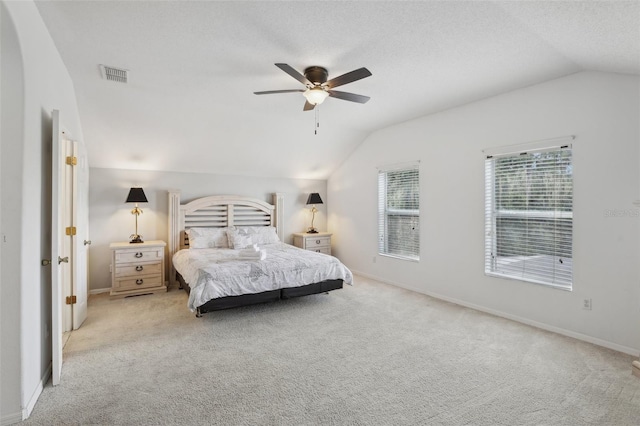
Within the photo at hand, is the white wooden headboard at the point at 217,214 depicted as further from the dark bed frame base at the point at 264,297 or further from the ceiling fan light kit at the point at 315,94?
the ceiling fan light kit at the point at 315,94

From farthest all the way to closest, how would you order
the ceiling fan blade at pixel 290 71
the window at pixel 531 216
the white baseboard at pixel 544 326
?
the window at pixel 531 216 < the white baseboard at pixel 544 326 < the ceiling fan blade at pixel 290 71

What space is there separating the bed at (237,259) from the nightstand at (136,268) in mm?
282

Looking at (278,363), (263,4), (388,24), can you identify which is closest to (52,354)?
(278,363)

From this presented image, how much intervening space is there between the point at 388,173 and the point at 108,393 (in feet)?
15.3

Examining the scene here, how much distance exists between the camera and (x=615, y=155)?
2.93 meters

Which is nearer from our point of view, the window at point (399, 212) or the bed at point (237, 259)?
the bed at point (237, 259)

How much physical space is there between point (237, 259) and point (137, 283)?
1.70 metres

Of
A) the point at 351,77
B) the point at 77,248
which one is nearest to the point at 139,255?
the point at 77,248

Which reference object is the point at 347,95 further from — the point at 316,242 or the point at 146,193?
the point at 146,193

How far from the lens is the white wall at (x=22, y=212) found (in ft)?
6.16

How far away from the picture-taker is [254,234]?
5.47 m

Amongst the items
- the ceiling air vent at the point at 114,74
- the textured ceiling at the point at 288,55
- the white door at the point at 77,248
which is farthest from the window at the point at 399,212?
the white door at the point at 77,248

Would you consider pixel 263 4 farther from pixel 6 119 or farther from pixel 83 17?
pixel 6 119

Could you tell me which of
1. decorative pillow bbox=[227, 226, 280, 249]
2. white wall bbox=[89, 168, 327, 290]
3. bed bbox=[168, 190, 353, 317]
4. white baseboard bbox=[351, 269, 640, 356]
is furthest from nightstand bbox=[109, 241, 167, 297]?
white baseboard bbox=[351, 269, 640, 356]
